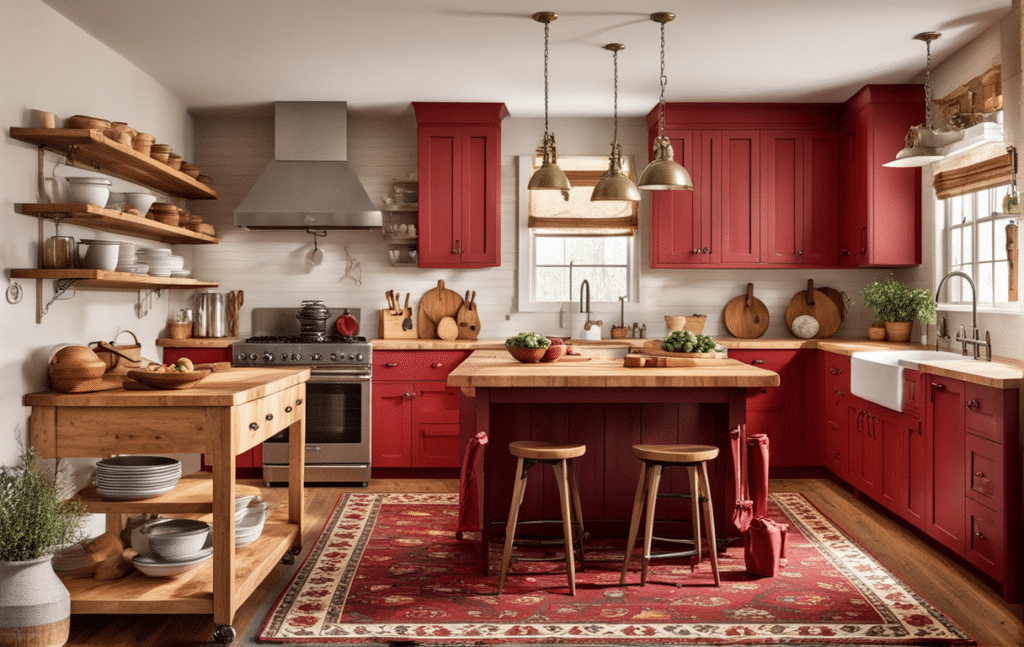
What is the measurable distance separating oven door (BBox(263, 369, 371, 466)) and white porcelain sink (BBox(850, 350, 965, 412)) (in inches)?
127

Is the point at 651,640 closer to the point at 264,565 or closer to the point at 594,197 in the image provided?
the point at 264,565

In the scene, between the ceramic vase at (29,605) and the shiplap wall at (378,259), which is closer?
the ceramic vase at (29,605)

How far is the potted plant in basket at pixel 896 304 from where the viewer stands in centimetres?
547

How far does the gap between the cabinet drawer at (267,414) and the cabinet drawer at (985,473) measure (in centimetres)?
309

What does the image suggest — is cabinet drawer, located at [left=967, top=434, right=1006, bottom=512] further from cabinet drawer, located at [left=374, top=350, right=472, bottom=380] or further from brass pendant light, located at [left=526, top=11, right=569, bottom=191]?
cabinet drawer, located at [left=374, top=350, right=472, bottom=380]

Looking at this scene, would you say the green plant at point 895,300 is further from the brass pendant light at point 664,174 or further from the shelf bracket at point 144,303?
the shelf bracket at point 144,303

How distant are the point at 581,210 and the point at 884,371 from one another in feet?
9.20

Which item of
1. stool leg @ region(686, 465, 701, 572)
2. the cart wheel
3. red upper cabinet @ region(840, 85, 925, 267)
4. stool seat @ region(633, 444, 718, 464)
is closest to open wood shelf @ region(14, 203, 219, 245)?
the cart wheel

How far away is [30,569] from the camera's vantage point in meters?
2.85

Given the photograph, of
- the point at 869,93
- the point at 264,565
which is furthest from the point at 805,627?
the point at 869,93

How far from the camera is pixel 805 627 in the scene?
3141 mm

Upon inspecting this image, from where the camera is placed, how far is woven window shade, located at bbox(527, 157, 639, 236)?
256 inches

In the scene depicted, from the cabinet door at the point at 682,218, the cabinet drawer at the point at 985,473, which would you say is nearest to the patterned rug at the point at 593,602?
the cabinet drawer at the point at 985,473

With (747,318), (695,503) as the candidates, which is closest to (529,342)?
(695,503)
